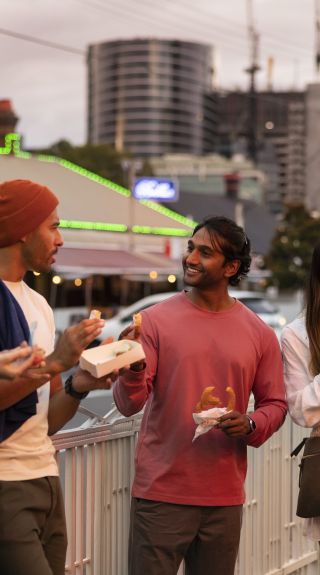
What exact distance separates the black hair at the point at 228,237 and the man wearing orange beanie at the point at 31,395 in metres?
0.91

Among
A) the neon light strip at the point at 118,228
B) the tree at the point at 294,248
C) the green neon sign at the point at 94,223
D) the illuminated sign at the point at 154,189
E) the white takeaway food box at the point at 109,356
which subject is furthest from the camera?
the tree at the point at 294,248

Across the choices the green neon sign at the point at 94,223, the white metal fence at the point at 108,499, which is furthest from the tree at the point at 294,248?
the white metal fence at the point at 108,499

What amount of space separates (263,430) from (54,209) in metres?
1.16

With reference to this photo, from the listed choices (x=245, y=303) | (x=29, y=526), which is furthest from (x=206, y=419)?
(x=245, y=303)

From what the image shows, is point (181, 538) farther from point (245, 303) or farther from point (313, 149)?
point (313, 149)

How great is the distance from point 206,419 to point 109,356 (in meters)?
0.64

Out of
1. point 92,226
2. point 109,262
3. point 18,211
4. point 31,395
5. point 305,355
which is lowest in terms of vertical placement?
point 109,262

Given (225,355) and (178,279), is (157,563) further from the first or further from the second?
(178,279)

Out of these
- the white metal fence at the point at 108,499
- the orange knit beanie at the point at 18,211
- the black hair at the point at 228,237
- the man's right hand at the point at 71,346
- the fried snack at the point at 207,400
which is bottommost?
the white metal fence at the point at 108,499

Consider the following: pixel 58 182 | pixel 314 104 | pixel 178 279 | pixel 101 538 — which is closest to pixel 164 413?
pixel 101 538

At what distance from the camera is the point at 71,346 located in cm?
267

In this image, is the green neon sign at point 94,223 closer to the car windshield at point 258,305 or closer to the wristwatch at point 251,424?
the car windshield at point 258,305

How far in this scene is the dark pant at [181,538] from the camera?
355 centimetres

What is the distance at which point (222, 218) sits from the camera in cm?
381
